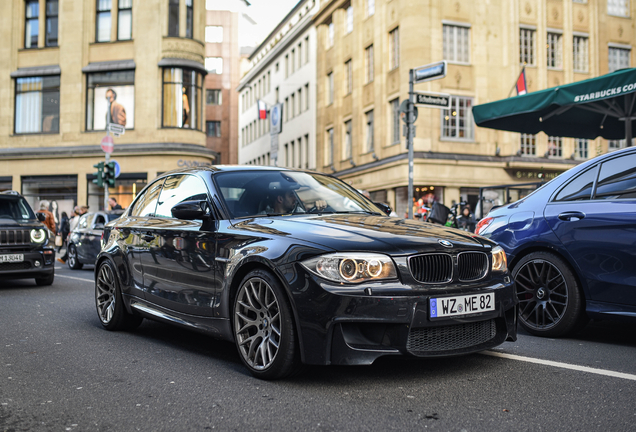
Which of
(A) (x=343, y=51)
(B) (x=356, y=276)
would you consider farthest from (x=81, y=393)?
(A) (x=343, y=51)

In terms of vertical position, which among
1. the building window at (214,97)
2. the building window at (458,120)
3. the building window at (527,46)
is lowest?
the building window at (458,120)

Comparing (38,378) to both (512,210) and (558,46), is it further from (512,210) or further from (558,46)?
(558,46)

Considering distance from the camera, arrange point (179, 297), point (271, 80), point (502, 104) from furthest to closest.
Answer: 1. point (271, 80)
2. point (502, 104)
3. point (179, 297)

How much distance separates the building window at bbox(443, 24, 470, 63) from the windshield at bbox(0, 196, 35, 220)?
24.4 metres

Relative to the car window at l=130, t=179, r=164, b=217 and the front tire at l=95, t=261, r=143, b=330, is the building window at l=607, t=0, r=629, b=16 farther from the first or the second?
the front tire at l=95, t=261, r=143, b=330

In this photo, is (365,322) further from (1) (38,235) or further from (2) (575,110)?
(2) (575,110)

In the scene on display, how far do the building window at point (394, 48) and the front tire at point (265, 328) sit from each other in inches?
1183

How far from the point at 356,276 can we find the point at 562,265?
2.59 metres

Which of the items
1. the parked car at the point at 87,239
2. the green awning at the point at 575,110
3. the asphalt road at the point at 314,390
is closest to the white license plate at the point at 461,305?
the asphalt road at the point at 314,390

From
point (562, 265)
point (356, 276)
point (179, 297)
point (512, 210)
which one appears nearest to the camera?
point (356, 276)

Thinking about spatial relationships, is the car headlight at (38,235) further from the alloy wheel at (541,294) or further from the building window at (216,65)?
the building window at (216,65)

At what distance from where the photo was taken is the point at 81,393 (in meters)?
4.20

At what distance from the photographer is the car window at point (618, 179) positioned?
5.49m

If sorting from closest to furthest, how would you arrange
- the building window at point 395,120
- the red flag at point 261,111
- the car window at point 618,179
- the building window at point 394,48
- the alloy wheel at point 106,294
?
the car window at point 618,179 < the alloy wheel at point 106,294 < the building window at point 394,48 < the building window at point 395,120 < the red flag at point 261,111
